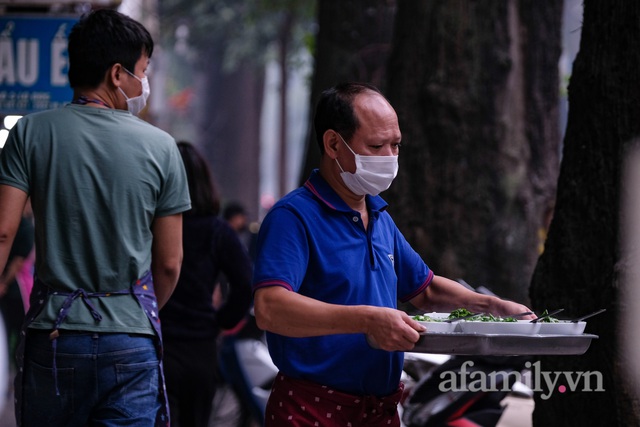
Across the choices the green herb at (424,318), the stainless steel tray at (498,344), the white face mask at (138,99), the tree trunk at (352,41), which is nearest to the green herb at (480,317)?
the green herb at (424,318)

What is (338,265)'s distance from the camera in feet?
11.8

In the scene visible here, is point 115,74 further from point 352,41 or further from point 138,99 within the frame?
point 352,41

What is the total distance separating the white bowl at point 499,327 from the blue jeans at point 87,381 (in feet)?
A: 4.01

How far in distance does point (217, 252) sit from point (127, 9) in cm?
1021

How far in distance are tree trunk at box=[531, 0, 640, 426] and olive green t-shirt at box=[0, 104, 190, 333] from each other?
5.42 feet

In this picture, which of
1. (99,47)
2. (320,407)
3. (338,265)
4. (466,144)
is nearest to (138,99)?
(99,47)

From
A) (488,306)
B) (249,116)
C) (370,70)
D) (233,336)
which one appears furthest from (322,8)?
(249,116)

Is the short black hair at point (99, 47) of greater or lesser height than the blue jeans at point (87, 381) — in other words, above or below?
above

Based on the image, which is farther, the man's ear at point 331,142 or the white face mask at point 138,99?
the white face mask at point 138,99

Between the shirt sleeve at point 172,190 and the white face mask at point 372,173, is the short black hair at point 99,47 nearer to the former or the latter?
the shirt sleeve at point 172,190

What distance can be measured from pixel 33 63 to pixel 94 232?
18.1 ft

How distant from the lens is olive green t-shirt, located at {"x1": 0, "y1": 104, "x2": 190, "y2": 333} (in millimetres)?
4039

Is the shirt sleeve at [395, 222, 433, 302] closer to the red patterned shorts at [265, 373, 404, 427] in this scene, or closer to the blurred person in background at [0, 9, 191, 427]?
the red patterned shorts at [265, 373, 404, 427]

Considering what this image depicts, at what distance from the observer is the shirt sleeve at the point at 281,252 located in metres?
3.46
